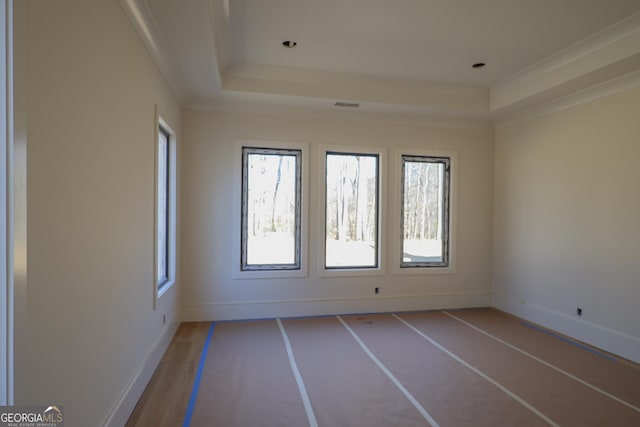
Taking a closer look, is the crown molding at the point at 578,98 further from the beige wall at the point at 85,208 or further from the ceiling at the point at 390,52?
the beige wall at the point at 85,208


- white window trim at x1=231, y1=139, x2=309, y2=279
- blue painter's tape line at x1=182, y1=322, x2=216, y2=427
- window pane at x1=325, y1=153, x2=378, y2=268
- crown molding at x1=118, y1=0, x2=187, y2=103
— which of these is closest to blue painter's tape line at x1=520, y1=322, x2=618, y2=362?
window pane at x1=325, y1=153, x2=378, y2=268

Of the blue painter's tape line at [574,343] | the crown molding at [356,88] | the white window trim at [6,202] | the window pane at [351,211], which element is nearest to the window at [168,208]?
the crown molding at [356,88]

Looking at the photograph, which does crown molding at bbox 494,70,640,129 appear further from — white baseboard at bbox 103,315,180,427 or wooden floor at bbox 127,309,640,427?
white baseboard at bbox 103,315,180,427

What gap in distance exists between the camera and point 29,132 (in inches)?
53.9

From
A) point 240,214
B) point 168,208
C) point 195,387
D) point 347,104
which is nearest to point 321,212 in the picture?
point 240,214

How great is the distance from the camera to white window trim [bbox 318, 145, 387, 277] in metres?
5.20

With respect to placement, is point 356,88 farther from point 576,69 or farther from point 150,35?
point 150,35

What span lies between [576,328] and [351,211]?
125 inches

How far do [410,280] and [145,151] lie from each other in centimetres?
411

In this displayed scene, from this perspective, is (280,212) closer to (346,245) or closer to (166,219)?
(346,245)

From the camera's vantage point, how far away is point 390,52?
3928 mm

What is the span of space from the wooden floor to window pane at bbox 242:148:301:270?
0.94 meters

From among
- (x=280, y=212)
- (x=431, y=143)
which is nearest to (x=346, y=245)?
→ (x=280, y=212)

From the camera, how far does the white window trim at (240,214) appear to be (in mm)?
4918
